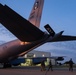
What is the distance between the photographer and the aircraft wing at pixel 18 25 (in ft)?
68.0

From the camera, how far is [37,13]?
102 ft

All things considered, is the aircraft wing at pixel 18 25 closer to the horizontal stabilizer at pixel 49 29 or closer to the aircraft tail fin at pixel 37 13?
the horizontal stabilizer at pixel 49 29

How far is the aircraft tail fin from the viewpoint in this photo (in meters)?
30.8

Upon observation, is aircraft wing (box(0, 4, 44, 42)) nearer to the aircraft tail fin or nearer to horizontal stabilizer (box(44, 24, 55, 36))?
horizontal stabilizer (box(44, 24, 55, 36))

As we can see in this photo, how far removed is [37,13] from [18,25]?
7.75 metres

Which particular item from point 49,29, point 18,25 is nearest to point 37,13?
point 49,29

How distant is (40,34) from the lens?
26.4 m

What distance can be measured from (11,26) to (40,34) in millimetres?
3717

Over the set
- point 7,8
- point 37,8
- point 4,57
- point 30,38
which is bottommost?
point 4,57

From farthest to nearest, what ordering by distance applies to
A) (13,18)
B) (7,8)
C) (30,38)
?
1. (30,38)
2. (13,18)
3. (7,8)

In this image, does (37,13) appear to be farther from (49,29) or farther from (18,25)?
(18,25)

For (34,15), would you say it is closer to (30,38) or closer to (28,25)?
(30,38)

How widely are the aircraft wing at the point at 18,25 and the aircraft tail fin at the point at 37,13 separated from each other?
341cm

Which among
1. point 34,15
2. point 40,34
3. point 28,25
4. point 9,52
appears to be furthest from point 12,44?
point 28,25
